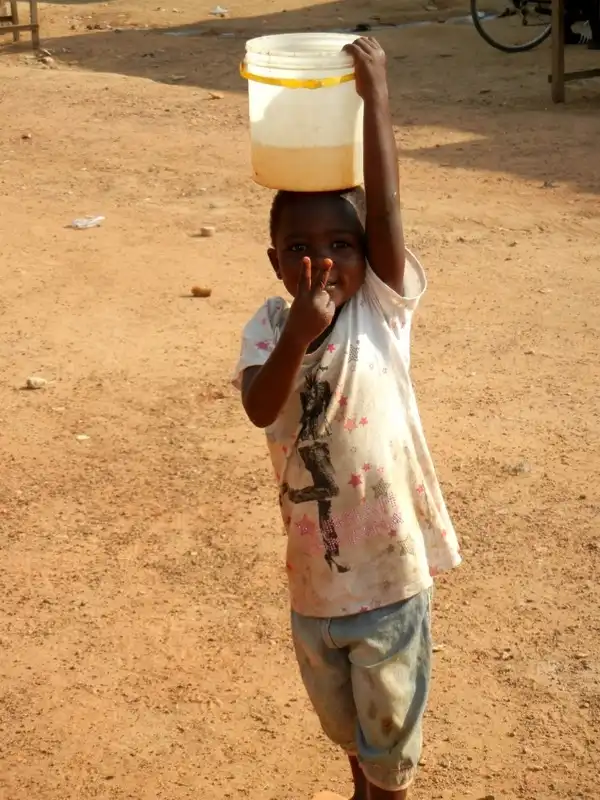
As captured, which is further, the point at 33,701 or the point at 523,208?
the point at 523,208

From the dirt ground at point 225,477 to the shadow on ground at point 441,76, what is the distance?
0.26ft

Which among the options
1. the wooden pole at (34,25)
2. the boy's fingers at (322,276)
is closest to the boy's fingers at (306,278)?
the boy's fingers at (322,276)

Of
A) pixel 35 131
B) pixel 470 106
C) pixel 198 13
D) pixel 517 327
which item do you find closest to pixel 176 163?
pixel 35 131

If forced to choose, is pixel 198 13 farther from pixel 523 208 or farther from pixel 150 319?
pixel 150 319

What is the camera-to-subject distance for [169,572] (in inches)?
143

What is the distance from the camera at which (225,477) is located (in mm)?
4180

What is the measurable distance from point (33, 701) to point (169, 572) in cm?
66

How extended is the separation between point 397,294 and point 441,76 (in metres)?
9.37

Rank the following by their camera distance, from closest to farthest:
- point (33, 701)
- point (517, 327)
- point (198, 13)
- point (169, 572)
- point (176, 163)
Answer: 1. point (33, 701)
2. point (169, 572)
3. point (517, 327)
4. point (176, 163)
5. point (198, 13)

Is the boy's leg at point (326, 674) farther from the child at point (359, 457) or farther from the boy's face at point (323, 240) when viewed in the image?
the boy's face at point (323, 240)

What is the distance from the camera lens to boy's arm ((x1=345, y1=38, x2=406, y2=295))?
209 centimetres

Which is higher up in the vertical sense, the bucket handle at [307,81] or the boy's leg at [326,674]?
the bucket handle at [307,81]

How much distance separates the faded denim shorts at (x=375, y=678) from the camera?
218 centimetres

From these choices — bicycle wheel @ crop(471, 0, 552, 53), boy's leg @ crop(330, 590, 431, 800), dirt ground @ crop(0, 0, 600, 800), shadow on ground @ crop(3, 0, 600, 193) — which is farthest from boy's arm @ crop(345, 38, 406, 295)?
bicycle wheel @ crop(471, 0, 552, 53)
